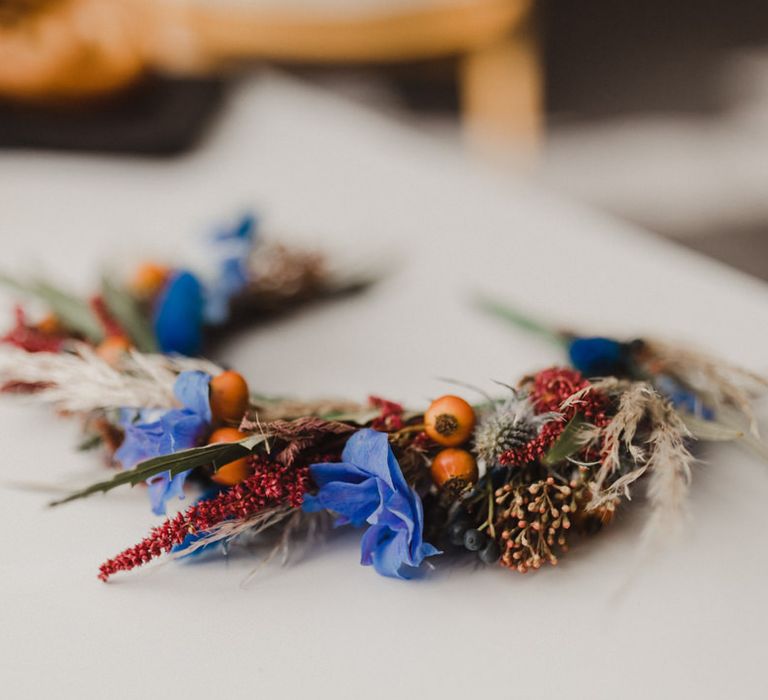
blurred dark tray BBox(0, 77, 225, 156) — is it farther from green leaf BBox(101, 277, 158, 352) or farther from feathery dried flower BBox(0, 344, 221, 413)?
feathery dried flower BBox(0, 344, 221, 413)

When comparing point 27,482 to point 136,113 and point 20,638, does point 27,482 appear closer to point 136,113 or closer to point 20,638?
point 20,638

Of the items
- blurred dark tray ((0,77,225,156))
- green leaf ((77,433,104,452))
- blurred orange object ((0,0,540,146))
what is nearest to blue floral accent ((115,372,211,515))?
green leaf ((77,433,104,452))

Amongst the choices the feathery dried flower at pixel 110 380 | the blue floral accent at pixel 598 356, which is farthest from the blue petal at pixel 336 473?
the blue floral accent at pixel 598 356

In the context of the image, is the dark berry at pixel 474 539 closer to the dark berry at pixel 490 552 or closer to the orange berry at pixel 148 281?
the dark berry at pixel 490 552

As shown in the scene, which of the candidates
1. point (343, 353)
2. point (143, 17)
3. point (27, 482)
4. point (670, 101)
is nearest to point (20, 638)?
point (27, 482)

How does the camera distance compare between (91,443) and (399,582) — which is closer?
(399,582)

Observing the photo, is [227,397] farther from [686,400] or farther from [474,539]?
[686,400]

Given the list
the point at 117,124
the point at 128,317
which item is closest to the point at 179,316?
the point at 128,317
